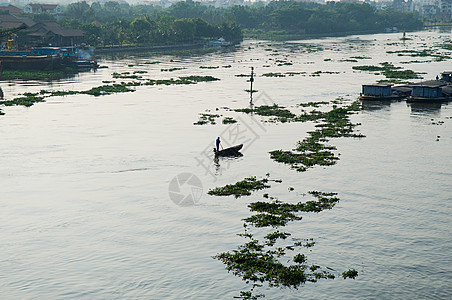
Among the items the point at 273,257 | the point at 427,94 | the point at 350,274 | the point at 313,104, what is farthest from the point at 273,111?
the point at 350,274

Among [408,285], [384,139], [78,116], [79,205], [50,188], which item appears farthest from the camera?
[78,116]

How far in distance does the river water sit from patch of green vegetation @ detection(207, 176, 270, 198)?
95cm

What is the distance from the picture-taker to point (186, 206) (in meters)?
40.3

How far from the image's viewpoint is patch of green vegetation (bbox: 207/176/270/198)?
1670 inches

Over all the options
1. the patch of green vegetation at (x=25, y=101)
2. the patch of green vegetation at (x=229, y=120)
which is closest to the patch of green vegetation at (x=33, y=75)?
the patch of green vegetation at (x=25, y=101)

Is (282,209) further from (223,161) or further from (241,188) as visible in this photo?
(223,161)

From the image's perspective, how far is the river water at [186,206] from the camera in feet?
95.9

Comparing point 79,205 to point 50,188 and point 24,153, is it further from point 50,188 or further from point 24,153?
point 24,153

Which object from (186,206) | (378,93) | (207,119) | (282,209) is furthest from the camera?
(378,93)

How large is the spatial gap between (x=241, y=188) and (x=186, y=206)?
5650mm

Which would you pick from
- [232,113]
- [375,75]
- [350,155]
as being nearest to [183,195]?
[350,155]

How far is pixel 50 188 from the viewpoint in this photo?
4431 centimetres

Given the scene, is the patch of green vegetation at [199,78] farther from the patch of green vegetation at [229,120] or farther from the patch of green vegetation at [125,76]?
the patch of green vegetation at [229,120]

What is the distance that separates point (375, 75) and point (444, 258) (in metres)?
98.4
